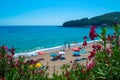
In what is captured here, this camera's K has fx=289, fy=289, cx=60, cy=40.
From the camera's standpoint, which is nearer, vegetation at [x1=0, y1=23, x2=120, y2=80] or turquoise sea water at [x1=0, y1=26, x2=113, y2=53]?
vegetation at [x1=0, y1=23, x2=120, y2=80]

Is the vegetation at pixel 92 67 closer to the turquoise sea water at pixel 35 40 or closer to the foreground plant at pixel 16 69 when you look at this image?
the foreground plant at pixel 16 69

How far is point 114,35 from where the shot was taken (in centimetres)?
520

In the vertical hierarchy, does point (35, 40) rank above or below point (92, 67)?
below

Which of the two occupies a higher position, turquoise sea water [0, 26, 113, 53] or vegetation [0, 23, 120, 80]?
vegetation [0, 23, 120, 80]

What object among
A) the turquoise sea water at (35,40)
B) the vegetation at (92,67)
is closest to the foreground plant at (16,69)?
the vegetation at (92,67)

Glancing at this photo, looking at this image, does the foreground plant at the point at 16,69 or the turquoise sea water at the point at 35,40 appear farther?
the turquoise sea water at the point at 35,40

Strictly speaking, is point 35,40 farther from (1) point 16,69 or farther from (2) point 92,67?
(1) point 16,69

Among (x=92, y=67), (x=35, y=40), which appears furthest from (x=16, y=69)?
(x=35, y=40)

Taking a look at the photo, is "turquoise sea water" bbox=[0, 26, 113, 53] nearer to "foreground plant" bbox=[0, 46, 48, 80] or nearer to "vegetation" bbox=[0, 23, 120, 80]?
"foreground plant" bbox=[0, 46, 48, 80]

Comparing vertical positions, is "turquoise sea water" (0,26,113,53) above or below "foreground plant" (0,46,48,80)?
below

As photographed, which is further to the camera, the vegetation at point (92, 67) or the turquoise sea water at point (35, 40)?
the turquoise sea water at point (35, 40)

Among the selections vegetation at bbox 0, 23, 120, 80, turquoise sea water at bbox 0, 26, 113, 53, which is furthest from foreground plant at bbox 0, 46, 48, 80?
turquoise sea water at bbox 0, 26, 113, 53

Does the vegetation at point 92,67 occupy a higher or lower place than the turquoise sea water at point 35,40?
higher

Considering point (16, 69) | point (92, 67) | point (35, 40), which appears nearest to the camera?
point (16, 69)
